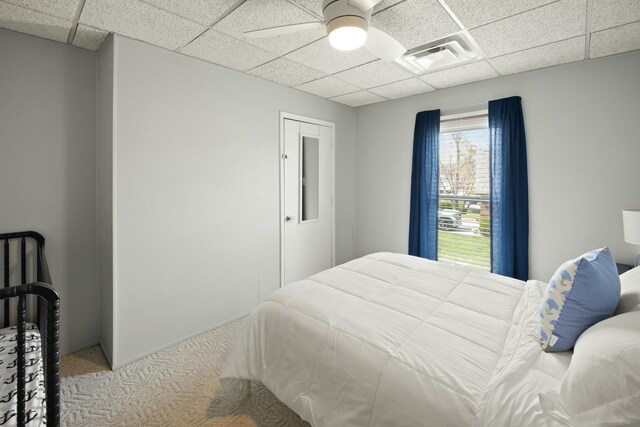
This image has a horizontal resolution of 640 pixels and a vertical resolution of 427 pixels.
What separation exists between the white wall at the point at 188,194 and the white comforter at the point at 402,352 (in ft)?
3.62

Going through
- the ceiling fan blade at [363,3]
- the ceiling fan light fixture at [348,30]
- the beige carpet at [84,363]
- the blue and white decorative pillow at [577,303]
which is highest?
the ceiling fan blade at [363,3]

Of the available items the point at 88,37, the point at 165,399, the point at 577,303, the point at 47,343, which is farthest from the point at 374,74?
the point at 165,399

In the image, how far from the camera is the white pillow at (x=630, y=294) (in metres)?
1.35

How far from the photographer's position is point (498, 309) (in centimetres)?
178

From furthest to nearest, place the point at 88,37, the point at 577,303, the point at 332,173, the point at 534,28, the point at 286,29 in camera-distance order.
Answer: the point at 332,173
the point at 88,37
the point at 534,28
the point at 286,29
the point at 577,303

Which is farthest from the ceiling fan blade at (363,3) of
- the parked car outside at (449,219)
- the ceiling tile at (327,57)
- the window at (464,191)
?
the parked car outside at (449,219)

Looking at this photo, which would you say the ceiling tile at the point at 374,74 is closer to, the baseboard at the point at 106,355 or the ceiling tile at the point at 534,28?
the ceiling tile at the point at 534,28

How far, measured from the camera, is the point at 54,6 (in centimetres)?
191

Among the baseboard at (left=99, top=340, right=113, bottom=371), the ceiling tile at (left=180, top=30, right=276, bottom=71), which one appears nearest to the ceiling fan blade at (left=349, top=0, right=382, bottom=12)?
the ceiling tile at (left=180, top=30, right=276, bottom=71)

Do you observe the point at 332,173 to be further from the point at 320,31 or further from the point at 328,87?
the point at 320,31

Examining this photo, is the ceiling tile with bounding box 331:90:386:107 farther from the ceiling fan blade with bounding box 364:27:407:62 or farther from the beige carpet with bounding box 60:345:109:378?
the beige carpet with bounding box 60:345:109:378

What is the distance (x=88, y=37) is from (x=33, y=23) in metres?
0.30

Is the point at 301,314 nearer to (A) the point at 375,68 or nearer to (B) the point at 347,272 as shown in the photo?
(B) the point at 347,272

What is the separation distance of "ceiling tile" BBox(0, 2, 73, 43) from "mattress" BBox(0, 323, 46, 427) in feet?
6.71
